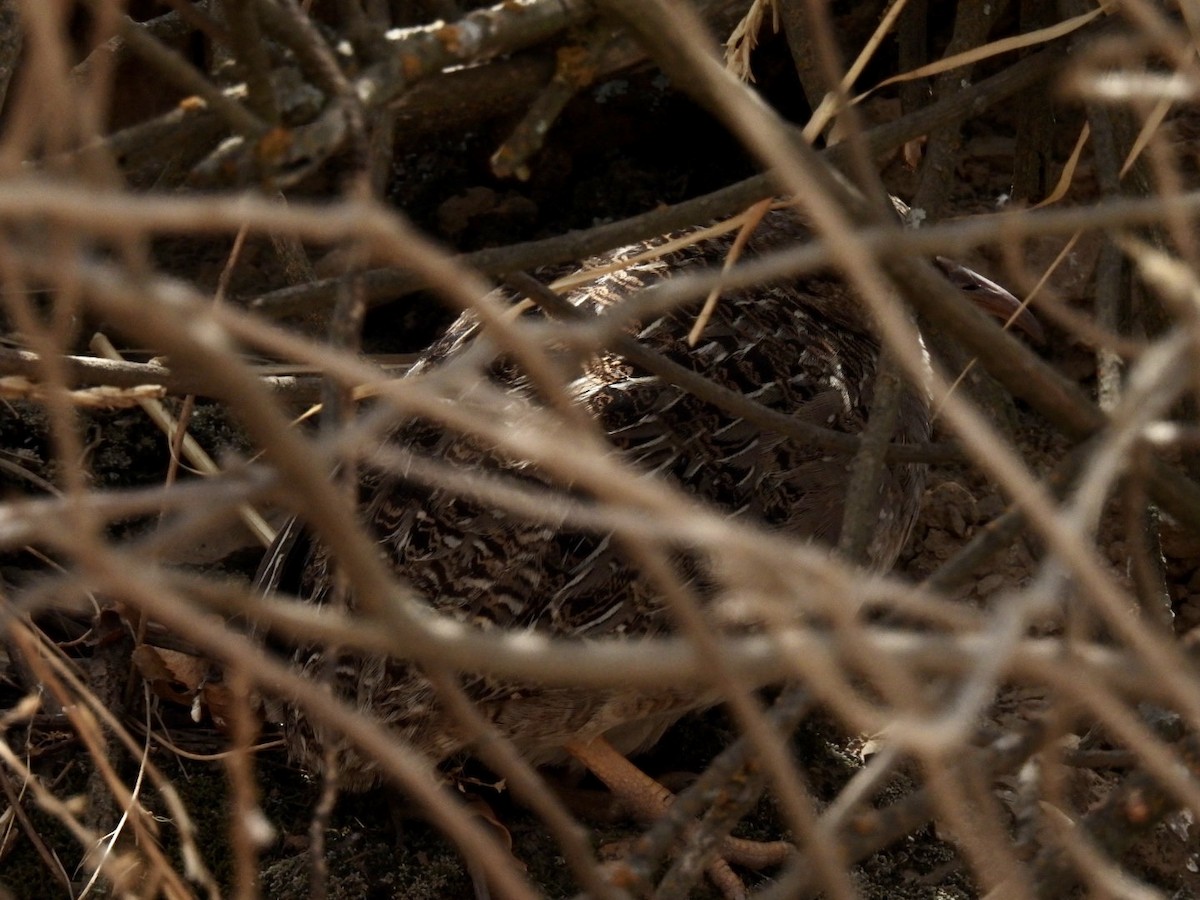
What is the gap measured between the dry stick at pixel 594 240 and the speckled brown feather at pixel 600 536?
0.77m

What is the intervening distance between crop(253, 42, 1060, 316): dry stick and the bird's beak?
118cm

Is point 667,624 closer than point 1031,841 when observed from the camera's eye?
No

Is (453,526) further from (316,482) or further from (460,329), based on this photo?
(316,482)

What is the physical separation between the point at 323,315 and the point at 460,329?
305 mm

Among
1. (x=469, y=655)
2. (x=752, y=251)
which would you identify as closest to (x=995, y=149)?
(x=752, y=251)

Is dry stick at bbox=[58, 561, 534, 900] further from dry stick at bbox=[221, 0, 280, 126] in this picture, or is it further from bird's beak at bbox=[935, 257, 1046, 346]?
bird's beak at bbox=[935, 257, 1046, 346]

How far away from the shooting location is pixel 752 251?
3.31m

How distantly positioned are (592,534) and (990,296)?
3.76 feet

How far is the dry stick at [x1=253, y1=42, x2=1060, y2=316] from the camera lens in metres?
1.79

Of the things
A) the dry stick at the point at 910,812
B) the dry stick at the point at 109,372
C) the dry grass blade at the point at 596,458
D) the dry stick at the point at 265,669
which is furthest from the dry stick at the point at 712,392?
the dry stick at the point at 265,669

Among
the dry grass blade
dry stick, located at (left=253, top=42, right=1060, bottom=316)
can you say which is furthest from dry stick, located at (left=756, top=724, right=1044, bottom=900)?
dry stick, located at (left=253, top=42, right=1060, bottom=316)

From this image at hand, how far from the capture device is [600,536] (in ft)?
8.70

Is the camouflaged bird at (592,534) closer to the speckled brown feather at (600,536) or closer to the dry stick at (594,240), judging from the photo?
the speckled brown feather at (600,536)

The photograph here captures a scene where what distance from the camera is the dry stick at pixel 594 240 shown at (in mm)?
1788
